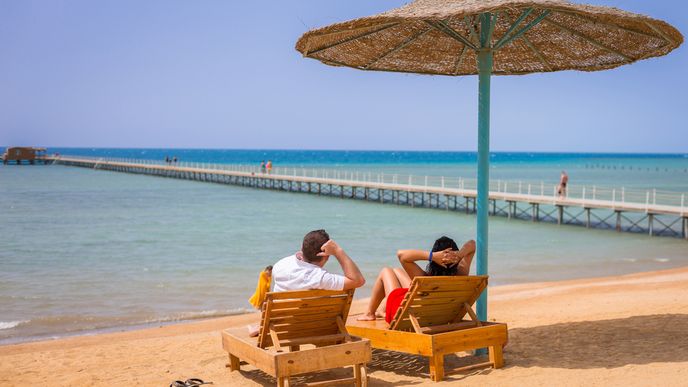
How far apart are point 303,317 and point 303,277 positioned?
0.27m

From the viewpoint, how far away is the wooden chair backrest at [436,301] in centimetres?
471

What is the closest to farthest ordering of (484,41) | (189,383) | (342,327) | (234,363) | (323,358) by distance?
(323,358), (342,327), (189,383), (484,41), (234,363)

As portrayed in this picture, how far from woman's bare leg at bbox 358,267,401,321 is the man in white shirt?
0.57 m


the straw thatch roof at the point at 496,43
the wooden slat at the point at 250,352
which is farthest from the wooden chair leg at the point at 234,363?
the straw thatch roof at the point at 496,43

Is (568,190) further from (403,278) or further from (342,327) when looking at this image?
(342,327)

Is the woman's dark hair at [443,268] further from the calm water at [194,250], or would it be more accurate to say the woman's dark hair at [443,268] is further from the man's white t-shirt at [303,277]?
the calm water at [194,250]

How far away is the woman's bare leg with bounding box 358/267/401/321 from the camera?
16.9 ft

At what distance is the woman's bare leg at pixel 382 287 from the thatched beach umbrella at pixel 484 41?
0.75 meters

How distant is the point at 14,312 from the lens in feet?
35.2

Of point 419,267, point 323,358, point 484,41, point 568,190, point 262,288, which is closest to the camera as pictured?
point 323,358

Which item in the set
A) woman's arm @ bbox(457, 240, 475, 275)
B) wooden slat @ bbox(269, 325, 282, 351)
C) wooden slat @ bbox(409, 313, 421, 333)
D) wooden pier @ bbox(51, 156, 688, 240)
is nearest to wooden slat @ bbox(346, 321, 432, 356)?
wooden slat @ bbox(409, 313, 421, 333)

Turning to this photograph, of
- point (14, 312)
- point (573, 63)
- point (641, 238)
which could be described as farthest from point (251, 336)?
point (641, 238)

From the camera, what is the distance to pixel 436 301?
4883 mm

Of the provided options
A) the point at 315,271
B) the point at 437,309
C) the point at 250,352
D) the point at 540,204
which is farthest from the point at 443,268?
the point at 540,204
